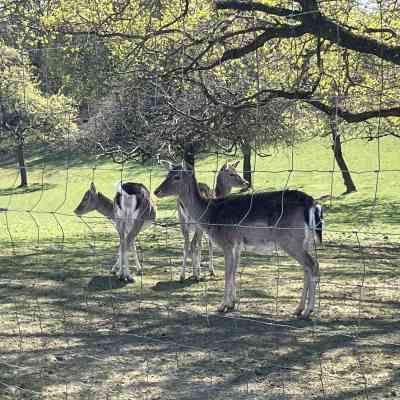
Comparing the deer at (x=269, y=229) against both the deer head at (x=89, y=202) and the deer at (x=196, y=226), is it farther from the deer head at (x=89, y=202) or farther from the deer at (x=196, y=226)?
the deer head at (x=89, y=202)

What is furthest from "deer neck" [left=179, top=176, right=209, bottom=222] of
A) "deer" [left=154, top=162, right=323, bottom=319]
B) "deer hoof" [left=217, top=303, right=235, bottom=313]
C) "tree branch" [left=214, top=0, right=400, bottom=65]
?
"tree branch" [left=214, top=0, right=400, bottom=65]

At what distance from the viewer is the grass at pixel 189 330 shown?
5516 millimetres

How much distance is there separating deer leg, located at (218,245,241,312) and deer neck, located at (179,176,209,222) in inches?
30.2

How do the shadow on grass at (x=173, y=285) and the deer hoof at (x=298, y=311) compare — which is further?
the shadow on grass at (x=173, y=285)

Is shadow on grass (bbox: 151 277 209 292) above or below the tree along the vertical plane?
below

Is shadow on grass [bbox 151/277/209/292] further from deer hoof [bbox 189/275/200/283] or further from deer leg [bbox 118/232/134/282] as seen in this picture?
deer leg [bbox 118/232/134/282]

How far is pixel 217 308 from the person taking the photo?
8000 millimetres

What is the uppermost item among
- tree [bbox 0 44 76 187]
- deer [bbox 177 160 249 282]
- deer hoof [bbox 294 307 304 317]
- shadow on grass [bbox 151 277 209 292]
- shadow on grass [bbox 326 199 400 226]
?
tree [bbox 0 44 76 187]

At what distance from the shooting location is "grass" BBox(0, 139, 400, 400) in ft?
18.1

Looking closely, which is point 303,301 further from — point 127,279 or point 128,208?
point 128,208

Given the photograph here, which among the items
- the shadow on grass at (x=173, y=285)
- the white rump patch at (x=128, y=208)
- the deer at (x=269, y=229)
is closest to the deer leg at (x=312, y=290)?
the deer at (x=269, y=229)

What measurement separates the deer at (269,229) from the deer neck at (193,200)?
0.36 metres

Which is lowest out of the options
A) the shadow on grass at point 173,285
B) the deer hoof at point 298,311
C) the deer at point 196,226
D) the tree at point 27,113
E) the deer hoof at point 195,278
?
the shadow on grass at point 173,285

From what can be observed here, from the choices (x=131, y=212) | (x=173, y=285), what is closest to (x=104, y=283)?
(x=173, y=285)
